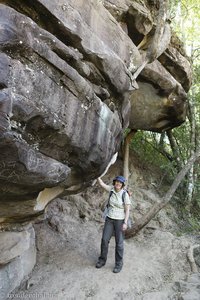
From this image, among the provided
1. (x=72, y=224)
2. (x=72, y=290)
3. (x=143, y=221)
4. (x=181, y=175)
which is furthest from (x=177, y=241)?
(x=72, y=290)

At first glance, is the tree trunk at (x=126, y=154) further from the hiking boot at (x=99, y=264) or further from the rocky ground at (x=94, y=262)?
the hiking boot at (x=99, y=264)

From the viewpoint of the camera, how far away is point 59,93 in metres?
4.94

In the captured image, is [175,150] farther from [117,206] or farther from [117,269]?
[117,269]

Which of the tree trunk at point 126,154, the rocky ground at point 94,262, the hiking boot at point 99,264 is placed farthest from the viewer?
the tree trunk at point 126,154

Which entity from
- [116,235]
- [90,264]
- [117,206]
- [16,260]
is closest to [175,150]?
[117,206]

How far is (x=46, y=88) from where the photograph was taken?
4.71 m

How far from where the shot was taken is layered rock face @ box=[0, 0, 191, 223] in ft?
14.3

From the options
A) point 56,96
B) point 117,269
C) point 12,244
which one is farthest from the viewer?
point 117,269

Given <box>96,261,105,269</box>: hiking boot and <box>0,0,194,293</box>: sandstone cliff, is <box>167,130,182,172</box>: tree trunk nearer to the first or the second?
<box>0,0,194,293</box>: sandstone cliff

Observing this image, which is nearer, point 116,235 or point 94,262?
point 116,235

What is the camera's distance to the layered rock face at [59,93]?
171 inches

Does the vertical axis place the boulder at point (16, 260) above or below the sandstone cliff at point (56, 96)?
below

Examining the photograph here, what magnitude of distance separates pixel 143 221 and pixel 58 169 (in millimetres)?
4823

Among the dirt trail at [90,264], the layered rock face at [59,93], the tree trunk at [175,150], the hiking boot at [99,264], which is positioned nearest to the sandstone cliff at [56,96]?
the layered rock face at [59,93]
